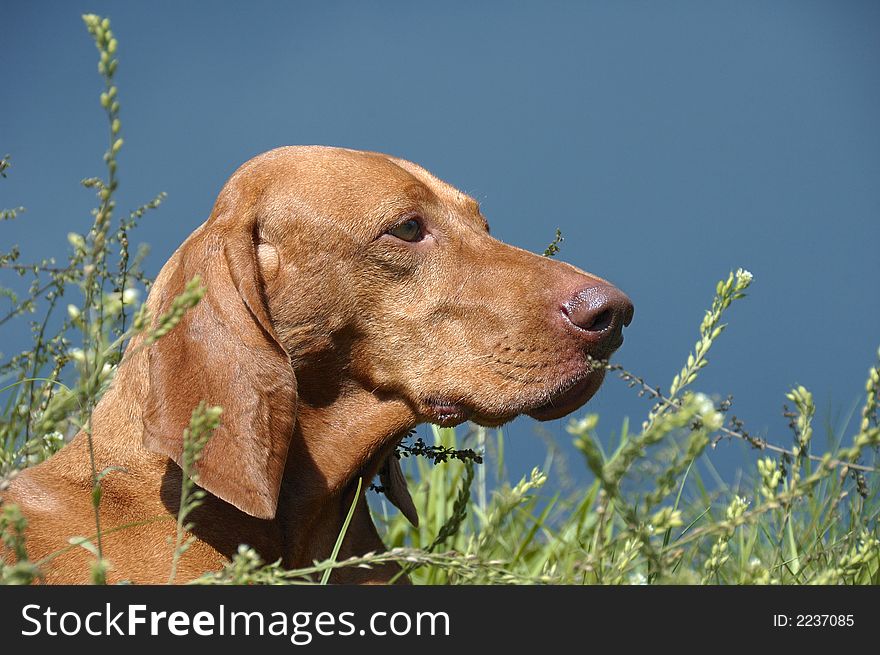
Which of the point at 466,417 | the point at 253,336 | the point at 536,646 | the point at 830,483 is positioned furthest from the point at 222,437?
the point at 830,483

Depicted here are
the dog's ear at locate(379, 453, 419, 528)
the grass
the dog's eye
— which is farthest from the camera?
the dog's ear at locate(379, 453, 419, 528)

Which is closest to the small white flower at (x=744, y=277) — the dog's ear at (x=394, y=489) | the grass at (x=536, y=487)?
the grass at (x=536, y=487)

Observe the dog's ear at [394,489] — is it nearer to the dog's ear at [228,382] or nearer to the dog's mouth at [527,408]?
the dog's mouth at [527,408]

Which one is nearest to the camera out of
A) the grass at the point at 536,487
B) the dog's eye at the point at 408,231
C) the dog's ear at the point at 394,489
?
the grass at the point at 536,487

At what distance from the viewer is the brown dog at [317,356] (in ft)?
9.09

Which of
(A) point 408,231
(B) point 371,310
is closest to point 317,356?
(B) point 371,310

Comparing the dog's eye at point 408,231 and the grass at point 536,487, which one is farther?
the dog's eye at point 408,231

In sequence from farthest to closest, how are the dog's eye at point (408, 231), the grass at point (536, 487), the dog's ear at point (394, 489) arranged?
the dog's ear at point (394, 489) < the dog's eye at point (408, 231) < the grass at point (536, 487)

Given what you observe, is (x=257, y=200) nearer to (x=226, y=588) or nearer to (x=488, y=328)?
(x=488, y=328)

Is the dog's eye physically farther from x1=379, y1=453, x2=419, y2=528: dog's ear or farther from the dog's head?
x1=379, y1=453, x2=419, y2=528: dog's ear

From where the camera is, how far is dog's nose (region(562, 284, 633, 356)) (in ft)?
9.78

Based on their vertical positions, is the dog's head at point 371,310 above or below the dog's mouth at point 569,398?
above

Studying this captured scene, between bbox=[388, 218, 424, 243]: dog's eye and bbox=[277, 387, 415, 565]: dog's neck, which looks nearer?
bbox=[277, 387, 415, 565]: dog's neck

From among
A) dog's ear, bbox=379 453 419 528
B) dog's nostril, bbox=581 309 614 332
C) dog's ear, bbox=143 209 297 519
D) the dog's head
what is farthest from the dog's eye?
dog's ear, bbox=379 453 419 528
